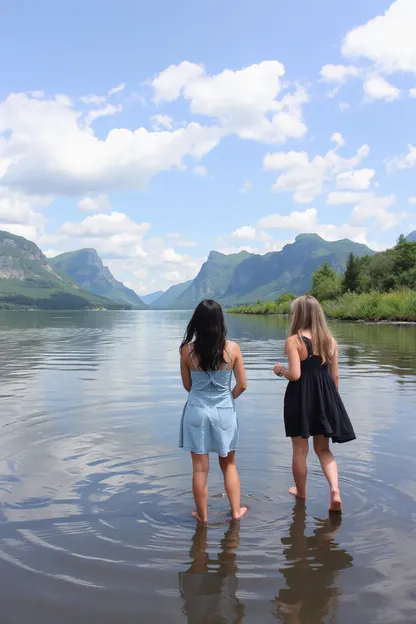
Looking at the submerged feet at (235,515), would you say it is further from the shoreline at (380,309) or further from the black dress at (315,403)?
the shoreline at (380,309)

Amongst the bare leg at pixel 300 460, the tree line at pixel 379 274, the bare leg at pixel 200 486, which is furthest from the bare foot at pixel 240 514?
the tree line at pixel 379 274

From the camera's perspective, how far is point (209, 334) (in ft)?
18.9

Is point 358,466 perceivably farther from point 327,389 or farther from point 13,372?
point 13,372

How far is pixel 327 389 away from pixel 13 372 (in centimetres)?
1579

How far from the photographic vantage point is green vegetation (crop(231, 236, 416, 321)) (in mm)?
69312

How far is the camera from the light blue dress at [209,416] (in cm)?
589

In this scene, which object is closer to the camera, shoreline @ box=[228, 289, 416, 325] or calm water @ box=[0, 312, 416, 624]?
calm water @ box=[0, 312, 416, 624]

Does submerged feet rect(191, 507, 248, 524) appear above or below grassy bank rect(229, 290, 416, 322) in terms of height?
below

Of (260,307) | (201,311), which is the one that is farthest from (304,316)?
(260,307)

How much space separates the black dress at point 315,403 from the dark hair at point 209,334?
1.04 meters

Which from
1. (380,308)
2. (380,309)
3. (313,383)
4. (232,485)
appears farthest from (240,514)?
(380,308)

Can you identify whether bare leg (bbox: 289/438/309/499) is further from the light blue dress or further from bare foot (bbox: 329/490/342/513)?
the light blue dress

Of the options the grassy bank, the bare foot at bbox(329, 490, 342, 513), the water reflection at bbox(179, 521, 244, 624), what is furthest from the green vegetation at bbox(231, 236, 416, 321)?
the water reflection at bbox(179, 521, 244, 624)

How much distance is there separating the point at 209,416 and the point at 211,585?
1726 millimetres
